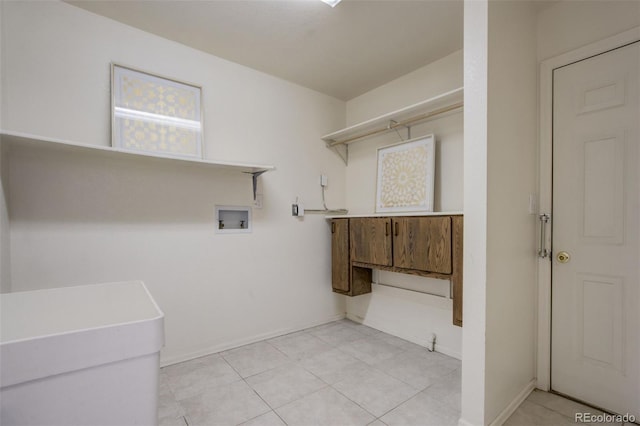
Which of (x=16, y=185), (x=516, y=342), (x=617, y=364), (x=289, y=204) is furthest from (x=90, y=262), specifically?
(x=617, y=364)

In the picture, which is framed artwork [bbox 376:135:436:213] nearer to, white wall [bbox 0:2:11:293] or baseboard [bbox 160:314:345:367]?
baseboard [bbox 160:314:345:367]

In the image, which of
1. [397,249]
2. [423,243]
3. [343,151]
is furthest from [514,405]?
[343,151]

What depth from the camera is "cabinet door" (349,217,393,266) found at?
2.62 m

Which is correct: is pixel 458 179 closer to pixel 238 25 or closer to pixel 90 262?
pixel 238 25

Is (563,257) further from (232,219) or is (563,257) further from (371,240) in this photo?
(232,219)

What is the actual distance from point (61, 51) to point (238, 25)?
118 centimetres

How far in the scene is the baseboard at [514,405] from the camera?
1.67 metres

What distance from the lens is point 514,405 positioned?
1828 mm

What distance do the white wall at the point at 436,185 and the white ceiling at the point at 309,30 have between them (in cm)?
20

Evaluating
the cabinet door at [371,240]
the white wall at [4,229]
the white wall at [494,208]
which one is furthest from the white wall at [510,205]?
the white wall at [4,229]

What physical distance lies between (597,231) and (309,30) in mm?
2384

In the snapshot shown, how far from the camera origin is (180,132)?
2379mm

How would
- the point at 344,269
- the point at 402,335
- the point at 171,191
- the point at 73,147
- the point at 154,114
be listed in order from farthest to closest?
the point at 344,269, the point at 402,335, the point at 171,191, the point at 154,114, the point at 73,147

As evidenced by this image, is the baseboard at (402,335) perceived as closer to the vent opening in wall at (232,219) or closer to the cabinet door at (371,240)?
the cabinet door at (371,240)
